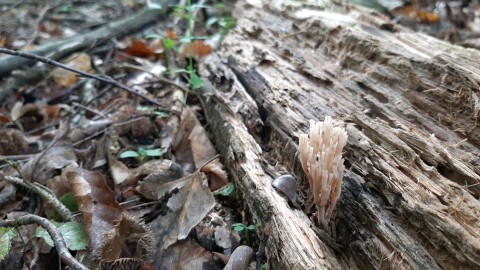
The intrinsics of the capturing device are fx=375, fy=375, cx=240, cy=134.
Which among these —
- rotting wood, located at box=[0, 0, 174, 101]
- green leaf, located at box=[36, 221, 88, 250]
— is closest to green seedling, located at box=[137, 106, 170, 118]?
green leaf, located at box=[36, 221, 88, 250]

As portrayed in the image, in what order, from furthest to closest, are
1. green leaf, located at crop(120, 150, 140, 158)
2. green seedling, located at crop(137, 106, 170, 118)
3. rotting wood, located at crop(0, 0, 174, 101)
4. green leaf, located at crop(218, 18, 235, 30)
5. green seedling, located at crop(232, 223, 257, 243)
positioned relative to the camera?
rotting wood, located at crop(0, 0, 174, 101)
green leaf, located at crop(218, 18, 235, 30)
green seedling, located at crop(137, 106, 170, 118)
green leaf, located at crop(120, 150, 140, 158)
green seedling, located at crop(232, 223, 257, 243)

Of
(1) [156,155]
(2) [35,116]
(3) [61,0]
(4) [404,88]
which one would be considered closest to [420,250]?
(4) [404,88]

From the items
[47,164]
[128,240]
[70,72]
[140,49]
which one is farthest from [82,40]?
[128,240]

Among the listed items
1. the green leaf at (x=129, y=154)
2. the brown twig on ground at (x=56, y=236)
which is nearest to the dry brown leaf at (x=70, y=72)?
the green leaf at (x=129, y=154)

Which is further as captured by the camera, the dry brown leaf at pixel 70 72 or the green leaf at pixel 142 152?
the dry brown leaf at pixel 70 72

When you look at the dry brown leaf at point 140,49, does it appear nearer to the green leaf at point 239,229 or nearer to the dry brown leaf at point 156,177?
the dry brown leaf at point 156,177

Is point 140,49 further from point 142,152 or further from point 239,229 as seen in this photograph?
point 239,229

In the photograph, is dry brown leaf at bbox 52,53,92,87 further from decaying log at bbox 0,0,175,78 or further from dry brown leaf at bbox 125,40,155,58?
dry brown leaf at bbox 125,40,155,58
